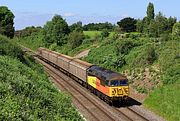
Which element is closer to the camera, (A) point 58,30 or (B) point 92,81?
(B) point 92,81

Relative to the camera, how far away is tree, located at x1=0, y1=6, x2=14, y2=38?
98.2 meters

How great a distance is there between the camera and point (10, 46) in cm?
4209

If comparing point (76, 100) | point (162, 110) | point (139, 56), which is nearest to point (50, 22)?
point (139, 56)

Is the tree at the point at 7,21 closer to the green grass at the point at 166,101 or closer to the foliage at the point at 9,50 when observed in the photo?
the foliage at the point at 9,50

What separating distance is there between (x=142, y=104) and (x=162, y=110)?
388 cm

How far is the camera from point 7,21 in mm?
101250

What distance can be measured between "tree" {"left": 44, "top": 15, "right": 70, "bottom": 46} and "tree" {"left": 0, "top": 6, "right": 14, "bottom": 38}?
10.7 meters

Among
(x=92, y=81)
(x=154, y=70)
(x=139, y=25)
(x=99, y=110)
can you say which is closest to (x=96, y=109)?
(x=99, y=110)

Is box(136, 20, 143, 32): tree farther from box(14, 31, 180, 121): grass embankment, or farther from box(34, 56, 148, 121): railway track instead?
box(34, 56, 148, 121): railway track

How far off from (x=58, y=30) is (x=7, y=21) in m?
13.7

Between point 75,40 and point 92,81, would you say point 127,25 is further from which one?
point 92,81

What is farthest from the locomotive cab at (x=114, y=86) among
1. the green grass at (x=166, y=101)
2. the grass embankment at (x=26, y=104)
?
the grass embankment at (x=26, y=104)

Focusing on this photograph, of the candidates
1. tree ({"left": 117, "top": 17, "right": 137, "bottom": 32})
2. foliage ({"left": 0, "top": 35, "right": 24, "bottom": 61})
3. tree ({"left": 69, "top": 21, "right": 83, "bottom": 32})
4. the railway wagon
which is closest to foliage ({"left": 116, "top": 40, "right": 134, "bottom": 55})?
the railway wagon

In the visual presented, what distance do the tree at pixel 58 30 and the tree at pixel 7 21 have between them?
35.1 ft
